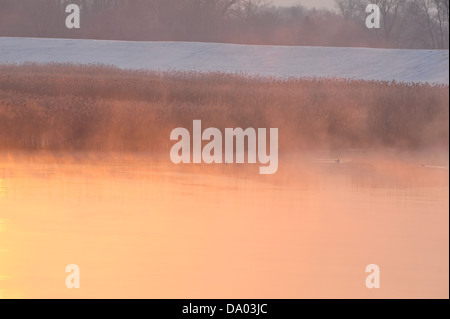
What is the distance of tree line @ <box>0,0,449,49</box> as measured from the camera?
63.2 meters

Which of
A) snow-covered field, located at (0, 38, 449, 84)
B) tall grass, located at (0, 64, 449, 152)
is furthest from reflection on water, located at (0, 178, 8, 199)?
snow-covered field, located at (0, 38, 449, 84)

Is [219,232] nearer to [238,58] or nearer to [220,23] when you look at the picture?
[238,58]

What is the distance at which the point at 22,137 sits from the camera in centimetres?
1956

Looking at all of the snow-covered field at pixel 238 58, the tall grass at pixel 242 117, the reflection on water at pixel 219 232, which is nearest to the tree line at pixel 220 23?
the snow-covered field at pixel 238 58

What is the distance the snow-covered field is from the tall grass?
1444 cm

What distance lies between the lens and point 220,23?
66.2 m

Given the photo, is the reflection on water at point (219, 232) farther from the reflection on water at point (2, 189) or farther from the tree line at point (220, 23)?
the tree line at point (220, 23)

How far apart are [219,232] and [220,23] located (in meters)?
56.3

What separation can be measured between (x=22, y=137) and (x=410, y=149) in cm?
680

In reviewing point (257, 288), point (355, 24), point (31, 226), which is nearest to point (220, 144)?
point (31, 226)

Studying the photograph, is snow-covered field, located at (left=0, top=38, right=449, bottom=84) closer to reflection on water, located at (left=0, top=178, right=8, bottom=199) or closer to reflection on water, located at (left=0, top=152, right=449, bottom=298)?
reflection on water, located at (left=0, top=152, right=449, bottom=298)

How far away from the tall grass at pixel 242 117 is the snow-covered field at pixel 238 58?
14.4 m
